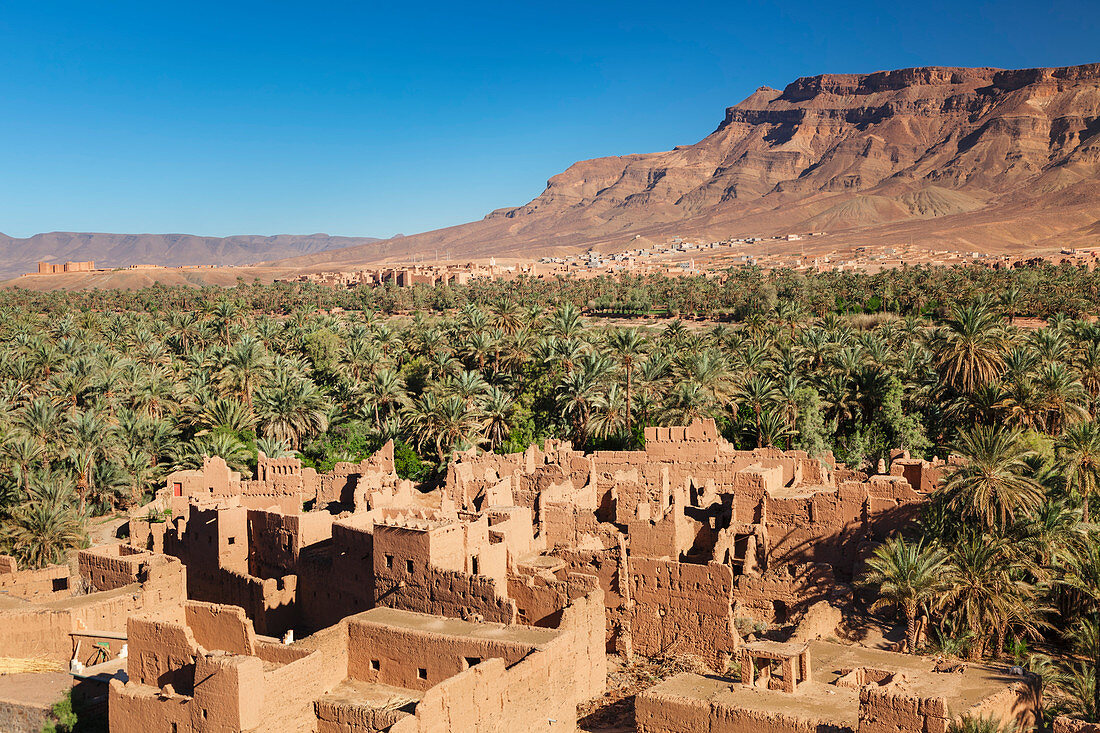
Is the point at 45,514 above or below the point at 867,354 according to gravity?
below

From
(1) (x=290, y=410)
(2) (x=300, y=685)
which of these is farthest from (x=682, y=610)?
(1) (x=290, y=410)

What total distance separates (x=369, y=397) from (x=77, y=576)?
20.1 m

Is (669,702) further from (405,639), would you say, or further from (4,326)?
(4,326)

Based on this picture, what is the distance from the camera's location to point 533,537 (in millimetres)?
23094

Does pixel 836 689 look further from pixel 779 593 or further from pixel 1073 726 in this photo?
pixel 779 593

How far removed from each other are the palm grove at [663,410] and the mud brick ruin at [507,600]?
226cm

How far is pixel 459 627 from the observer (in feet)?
57.8

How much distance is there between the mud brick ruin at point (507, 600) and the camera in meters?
15.6

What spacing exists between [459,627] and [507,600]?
3.48 ft

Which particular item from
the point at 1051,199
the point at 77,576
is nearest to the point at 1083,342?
the point at 77,576

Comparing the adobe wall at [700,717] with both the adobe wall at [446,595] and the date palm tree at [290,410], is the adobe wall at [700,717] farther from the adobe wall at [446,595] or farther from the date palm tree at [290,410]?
the date palm tree at [290,410]

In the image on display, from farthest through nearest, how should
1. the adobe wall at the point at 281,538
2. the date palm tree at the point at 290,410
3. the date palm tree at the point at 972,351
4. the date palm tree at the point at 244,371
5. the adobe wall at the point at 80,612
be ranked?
1. the date palm tree at the point at 244,371
2. the date palm tree at the point at 290,410
3. the date palm tree at the point at 972,351
4. the adobe wall at the point at 281,538
5. the adobe wall at the point at 80,612

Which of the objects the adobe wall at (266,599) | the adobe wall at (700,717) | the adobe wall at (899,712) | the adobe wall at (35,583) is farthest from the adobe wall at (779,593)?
the adobe wall at (35,583)

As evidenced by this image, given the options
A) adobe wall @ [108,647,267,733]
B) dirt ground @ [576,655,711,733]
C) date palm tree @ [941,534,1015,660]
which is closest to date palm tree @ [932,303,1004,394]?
date palm tree @ [941,534,1015,660]
